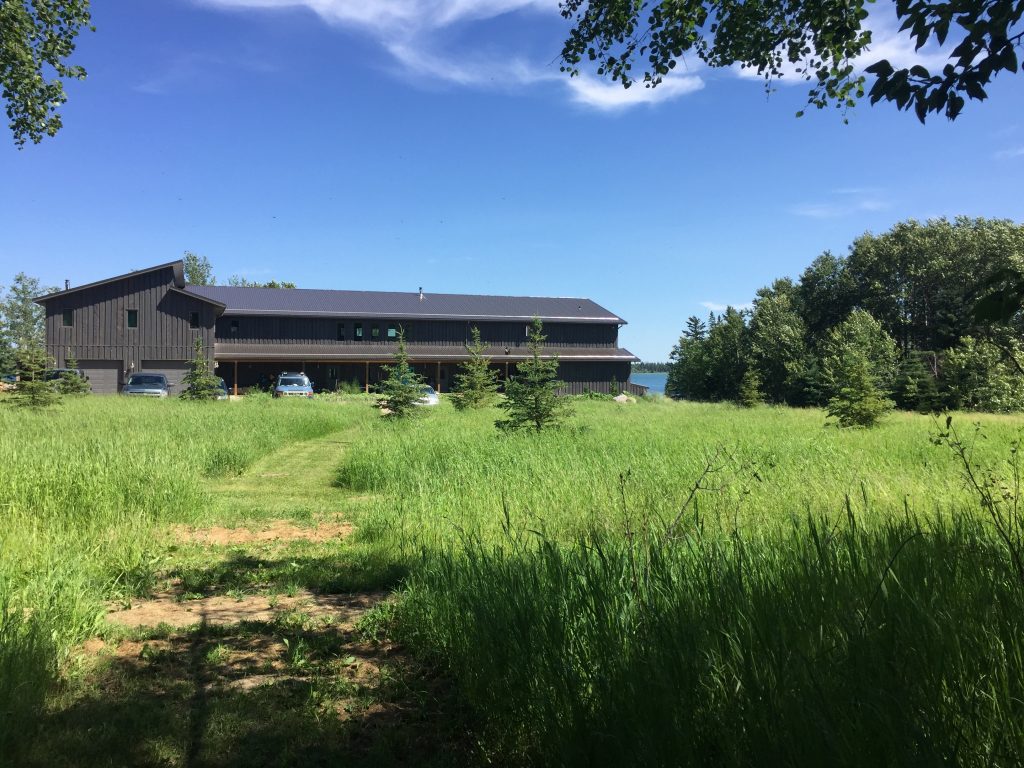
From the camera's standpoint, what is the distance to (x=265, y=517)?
8562 mm

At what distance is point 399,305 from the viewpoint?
47.9 meters

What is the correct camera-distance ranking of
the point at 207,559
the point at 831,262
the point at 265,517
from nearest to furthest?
1. the point at 207,559
2. the point at 265,517
3. the point at 831,262

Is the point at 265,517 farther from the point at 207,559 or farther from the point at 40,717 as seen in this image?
the point at 40,717

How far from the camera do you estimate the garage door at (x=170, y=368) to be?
3822 cm

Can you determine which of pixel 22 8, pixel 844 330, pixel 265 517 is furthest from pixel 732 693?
pixel 844 330

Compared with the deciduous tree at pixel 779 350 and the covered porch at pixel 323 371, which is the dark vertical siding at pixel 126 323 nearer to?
the covered porch at pixel 323 371

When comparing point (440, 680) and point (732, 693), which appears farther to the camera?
point (440, 680)

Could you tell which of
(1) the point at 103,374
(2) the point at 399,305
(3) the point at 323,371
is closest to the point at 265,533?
(1) the point at 103,374

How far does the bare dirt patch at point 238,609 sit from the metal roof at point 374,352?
34.5 m

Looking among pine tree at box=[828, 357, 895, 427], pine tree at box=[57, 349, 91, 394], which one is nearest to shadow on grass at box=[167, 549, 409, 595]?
pine tree at box=[828, 357, 895, 427]

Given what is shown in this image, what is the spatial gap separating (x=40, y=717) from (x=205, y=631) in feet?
4.71

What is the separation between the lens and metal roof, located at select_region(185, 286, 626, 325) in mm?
44062

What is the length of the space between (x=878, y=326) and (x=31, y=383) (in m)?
50.8

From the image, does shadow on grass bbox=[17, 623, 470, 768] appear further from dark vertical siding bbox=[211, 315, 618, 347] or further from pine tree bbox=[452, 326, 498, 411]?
dark vertical siding bbox=[211, 315, 618, 347]
